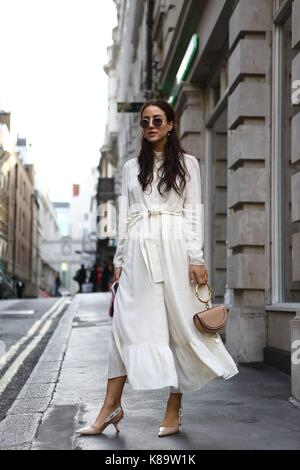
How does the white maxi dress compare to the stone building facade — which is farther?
the stone building facade

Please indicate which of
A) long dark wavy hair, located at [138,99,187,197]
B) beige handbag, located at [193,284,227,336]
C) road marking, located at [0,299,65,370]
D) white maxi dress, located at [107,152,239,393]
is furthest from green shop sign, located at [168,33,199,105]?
beige handbag, located at [193,284,227,336]

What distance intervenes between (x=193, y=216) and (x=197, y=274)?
35 cm

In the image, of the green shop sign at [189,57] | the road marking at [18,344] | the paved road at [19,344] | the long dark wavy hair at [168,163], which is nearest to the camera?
the long dark wavy hair at [168,163]

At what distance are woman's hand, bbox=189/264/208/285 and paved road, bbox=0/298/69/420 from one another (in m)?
2.17

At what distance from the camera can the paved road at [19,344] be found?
22.0 ft

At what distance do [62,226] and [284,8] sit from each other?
5511 inches

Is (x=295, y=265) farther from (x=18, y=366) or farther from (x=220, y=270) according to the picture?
(x=220, y=270)

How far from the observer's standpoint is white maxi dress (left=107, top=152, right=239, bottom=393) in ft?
12.6

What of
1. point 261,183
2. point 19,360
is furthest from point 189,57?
point 19,360

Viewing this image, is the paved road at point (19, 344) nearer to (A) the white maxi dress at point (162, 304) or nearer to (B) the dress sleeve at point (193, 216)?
(A) the white maxi dress at point (162, 304)

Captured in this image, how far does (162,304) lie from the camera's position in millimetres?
3938

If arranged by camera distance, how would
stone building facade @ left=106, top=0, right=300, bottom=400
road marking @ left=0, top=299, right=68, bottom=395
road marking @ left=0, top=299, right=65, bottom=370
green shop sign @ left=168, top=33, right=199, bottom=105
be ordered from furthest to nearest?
green shop sign @ left=168, top=33, right=199, bottom=105
road marking @ left=0, top=299, right=65, bottom=370
stone building facade @ left=106, top=0, right=300, bottom=400
road marking @ left=0, top=299, right=68, bottom=395

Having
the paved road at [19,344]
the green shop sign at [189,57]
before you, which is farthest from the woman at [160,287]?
the green shop sign at [189,57]

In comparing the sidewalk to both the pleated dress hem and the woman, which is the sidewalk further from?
the pleated dress hem
